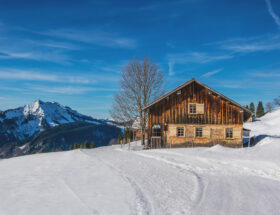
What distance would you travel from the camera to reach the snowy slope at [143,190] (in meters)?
7.19

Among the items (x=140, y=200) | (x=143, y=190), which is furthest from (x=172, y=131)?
(x=140, y=200)

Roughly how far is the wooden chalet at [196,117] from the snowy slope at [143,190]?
12.2m

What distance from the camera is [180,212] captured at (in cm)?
689

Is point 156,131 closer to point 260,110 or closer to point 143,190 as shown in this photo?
point 143,190

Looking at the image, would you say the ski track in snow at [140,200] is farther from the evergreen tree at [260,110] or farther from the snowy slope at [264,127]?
the evergreen tree at [260,110]

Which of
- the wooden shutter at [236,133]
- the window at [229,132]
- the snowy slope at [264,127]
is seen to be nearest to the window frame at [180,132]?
the window at [229,132]

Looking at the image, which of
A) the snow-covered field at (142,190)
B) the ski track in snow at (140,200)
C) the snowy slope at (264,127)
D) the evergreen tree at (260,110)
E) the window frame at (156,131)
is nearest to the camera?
the ski track in snow at (140,200)

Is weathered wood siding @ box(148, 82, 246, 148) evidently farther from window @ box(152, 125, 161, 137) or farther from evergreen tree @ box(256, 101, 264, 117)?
evergreen tree @ box(256, 101, 264, 117)

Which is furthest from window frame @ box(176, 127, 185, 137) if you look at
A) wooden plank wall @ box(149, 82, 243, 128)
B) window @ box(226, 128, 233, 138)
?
window @ box(226, 128, 233, 138)

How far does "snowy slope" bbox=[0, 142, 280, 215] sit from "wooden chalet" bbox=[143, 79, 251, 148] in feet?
40.1

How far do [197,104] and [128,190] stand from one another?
1925cm

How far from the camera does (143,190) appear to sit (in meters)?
9.12

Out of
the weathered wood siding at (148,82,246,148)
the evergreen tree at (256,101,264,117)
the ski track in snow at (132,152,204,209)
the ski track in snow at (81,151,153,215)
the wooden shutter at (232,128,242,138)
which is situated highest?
the evergreen tree at (256,101,264,117)

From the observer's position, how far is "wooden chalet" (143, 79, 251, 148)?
2647 centimetres
